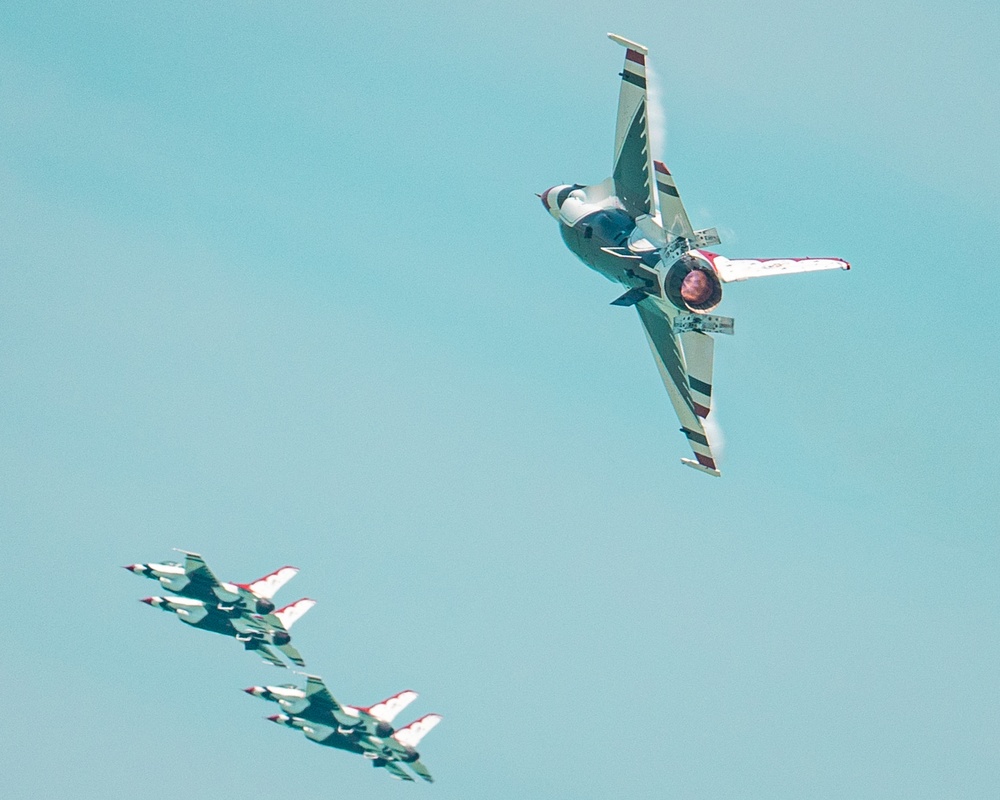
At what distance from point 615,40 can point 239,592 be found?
71.2 metres

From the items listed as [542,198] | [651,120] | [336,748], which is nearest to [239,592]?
[336,748]

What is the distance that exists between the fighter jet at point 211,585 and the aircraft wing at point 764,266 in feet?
221

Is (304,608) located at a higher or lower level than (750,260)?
lower

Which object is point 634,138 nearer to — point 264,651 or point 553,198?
point 553,198

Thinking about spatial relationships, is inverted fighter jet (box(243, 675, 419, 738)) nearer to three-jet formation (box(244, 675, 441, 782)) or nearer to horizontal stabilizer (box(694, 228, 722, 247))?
three-jet formation (box(244, 675, 441, 782))

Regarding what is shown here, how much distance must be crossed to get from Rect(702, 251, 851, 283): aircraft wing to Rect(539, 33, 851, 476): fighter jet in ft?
0.18

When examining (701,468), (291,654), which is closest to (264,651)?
(291,654)

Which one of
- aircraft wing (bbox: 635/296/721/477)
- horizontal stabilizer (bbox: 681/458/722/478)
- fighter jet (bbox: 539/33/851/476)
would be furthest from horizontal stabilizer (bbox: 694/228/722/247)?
horizontal stabilizer (bbox: 681/458/722/478)

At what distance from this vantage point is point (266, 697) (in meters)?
139

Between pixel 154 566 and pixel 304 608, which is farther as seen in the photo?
pixel 304 608

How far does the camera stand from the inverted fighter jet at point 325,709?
139000 mm

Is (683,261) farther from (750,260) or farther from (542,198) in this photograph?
(542,198)

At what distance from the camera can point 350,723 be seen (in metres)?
140

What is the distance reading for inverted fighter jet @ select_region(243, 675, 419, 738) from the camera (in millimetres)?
139000
